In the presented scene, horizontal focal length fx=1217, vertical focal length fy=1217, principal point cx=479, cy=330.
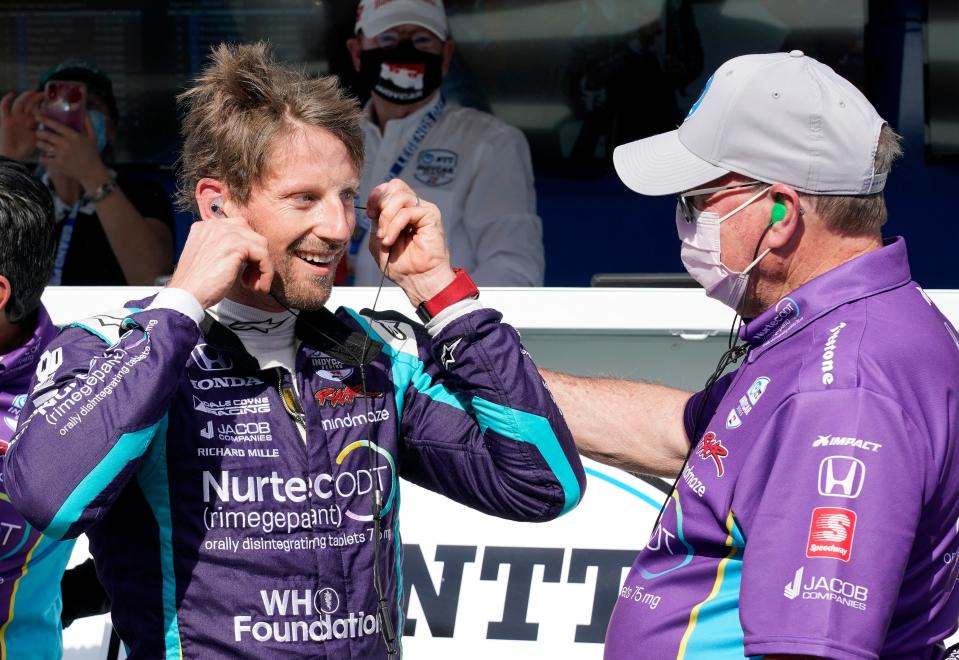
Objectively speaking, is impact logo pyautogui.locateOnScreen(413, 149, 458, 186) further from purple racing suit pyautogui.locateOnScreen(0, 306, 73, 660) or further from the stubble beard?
the stubble beard

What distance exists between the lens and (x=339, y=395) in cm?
203

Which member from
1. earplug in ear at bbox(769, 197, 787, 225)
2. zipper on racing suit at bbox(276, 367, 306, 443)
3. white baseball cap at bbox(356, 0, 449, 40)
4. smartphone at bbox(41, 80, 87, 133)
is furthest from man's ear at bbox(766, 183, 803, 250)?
smartphone at bbox(41, 80, 87, 133)

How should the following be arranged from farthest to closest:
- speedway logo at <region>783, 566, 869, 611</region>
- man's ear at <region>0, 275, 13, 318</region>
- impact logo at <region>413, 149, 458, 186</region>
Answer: impact logo at <region>413, 149, 458, 186</region> < man's ear at <region>0, 275, 13, 318</region> < speedway logo at <region>783, 566, 869, 611</region>

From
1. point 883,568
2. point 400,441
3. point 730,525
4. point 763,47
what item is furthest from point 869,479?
point 763,47

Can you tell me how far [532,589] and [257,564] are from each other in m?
1.25

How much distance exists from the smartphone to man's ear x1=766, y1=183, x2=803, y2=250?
11.3 feet

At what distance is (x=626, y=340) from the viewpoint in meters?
3.22

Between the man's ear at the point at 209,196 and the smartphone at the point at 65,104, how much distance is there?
287 centimetres

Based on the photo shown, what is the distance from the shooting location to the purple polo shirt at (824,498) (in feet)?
5.32

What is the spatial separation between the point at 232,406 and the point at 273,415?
67 millimetres

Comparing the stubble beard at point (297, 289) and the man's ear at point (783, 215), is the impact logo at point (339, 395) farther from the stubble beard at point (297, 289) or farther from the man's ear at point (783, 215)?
the man's ear at point (783, 215)

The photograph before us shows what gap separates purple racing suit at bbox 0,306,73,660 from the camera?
223 centimetres

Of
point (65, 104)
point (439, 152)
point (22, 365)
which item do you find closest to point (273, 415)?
point (22, 365)

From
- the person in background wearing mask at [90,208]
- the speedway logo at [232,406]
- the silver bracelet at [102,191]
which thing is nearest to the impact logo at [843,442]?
the speedway logo at [232,406]
